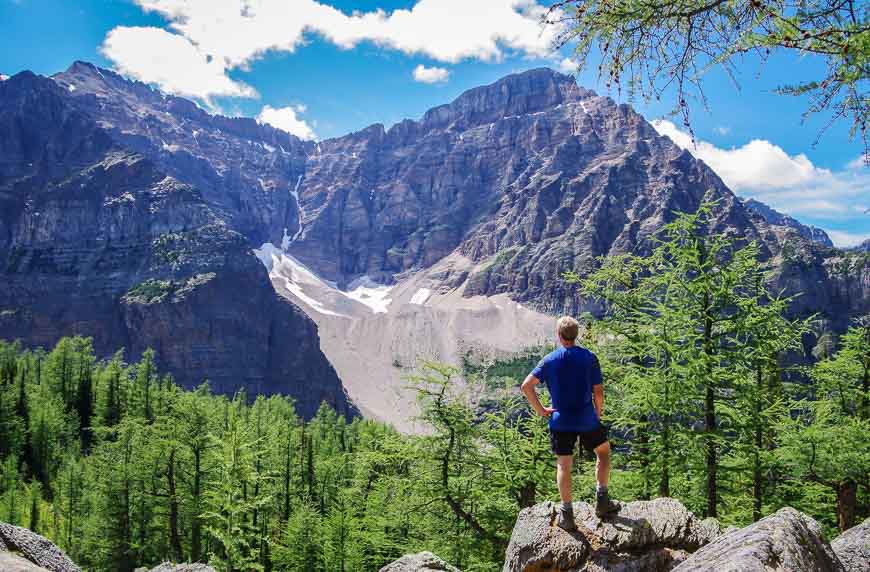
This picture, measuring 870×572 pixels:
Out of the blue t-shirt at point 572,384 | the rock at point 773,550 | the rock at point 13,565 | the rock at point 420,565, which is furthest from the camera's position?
the rock at point 420,565

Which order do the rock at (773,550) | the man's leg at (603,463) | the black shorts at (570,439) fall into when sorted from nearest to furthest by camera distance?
the rock at (773,550), the black shorts at (570,439), the man's leg at (603,463)

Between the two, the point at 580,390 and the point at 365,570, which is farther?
the point at 365,570

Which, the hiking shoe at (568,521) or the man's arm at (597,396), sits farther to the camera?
the hiking shoe at (568,521)

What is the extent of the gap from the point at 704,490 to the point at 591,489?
2.61m

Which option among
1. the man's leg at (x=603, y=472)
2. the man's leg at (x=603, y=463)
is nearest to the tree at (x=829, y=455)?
the man's leg at (x=603, y=472)

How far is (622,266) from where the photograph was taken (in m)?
15.8

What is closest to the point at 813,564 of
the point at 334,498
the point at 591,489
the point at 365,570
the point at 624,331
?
the point at 591,489

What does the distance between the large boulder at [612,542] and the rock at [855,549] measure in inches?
57.2

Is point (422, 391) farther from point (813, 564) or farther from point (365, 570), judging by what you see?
point (365, 570)

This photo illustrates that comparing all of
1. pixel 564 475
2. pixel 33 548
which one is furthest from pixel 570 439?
pixel 33 548

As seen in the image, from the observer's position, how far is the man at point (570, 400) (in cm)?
730

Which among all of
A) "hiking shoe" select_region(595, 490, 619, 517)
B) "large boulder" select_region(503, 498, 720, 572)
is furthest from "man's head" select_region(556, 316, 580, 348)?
"large boulder" select_region(503, 498, 720, 572)

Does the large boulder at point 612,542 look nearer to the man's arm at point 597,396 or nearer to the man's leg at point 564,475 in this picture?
the man's leg at point 564,475

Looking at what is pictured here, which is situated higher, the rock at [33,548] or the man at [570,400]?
the man at [570,400]
